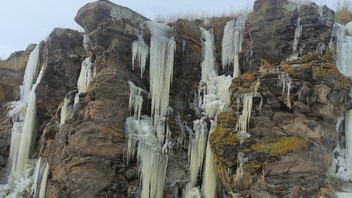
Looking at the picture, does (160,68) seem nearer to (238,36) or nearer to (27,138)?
(238,36)

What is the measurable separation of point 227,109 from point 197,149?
1565mm

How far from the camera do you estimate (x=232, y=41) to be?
629 inches

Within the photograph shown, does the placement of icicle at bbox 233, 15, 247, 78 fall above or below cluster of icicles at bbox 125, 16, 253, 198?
above

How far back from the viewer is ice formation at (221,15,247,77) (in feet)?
51.3

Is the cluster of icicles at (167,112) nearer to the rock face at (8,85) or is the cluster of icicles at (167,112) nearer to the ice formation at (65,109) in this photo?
the ice formation at (65,109)

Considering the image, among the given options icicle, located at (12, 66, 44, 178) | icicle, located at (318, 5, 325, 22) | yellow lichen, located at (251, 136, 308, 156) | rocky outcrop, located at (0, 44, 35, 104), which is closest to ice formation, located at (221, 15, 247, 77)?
icicle, located at (318, 5, 325, 22)

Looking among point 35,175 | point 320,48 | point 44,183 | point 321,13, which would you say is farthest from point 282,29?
point 35,175

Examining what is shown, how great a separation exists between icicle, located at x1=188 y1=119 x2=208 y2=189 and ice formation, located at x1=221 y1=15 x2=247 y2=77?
2909 mm

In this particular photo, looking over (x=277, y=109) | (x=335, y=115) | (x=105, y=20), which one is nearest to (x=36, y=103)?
(x=105, y=20)

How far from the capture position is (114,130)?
43.3 ft

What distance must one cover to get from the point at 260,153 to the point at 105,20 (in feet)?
23.1

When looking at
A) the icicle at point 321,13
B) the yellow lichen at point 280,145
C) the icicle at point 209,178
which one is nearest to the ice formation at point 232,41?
the icicle at point 321,13

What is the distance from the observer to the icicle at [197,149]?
13.0 m

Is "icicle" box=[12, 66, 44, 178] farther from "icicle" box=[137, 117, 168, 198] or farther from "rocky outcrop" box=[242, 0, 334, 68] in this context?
"rocky outcrop" box=[242, 0, 334, 68]
